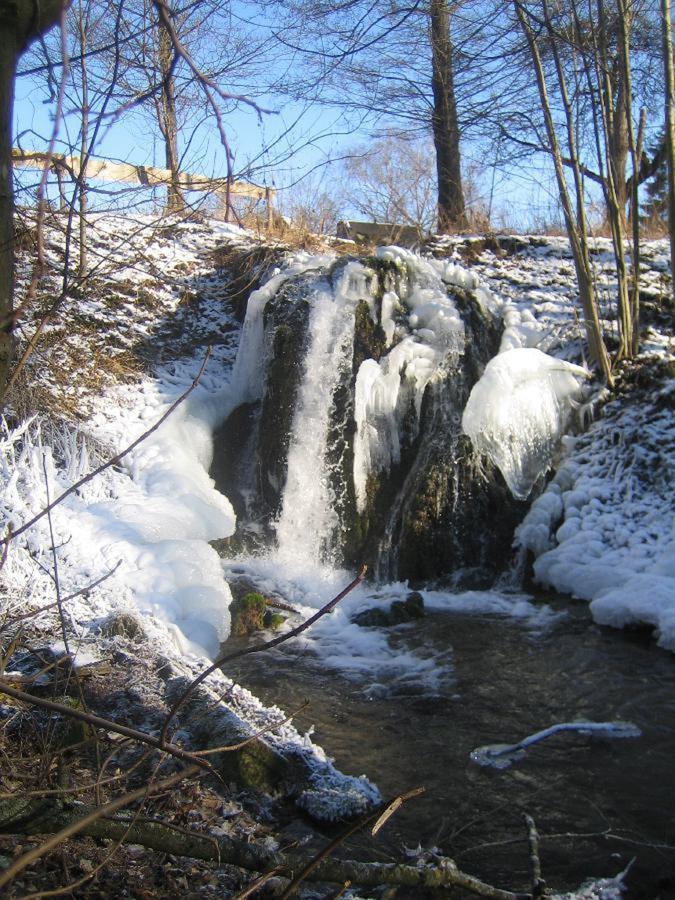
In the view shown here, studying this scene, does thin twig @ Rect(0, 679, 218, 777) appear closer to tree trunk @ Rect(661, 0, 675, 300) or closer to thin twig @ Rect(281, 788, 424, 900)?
thin twig @ Rect(281, 788, 424, 900)

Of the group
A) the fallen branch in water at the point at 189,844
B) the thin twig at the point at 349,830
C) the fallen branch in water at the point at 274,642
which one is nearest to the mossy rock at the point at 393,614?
the fallen branch in water at the point at 189,844

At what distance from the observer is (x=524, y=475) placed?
7.10 m

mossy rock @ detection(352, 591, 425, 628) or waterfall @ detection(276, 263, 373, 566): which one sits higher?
waterfall @ detection(276, 263, 373, 566)

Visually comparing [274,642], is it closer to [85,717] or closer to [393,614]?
[85,717]

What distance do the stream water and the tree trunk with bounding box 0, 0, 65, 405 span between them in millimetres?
1789

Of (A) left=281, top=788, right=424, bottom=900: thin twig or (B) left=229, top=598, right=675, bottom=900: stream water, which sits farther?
(B) left=229, top=598, right=675, bottom=900: stream water

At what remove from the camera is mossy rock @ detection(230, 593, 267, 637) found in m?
5.73

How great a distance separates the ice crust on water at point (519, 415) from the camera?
702 centimetres

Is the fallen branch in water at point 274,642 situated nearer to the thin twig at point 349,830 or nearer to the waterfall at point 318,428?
the thin twig at point 349,830

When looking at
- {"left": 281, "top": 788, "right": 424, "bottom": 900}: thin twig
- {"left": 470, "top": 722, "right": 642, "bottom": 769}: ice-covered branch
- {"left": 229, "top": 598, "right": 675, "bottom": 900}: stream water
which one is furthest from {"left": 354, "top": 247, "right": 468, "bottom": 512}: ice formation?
{"left": 281, "top": 788, "right": 424, "bottom": 900}: thin twig

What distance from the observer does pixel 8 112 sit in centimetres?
112

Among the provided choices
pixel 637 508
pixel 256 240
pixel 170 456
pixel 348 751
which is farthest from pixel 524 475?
pixel 256 240

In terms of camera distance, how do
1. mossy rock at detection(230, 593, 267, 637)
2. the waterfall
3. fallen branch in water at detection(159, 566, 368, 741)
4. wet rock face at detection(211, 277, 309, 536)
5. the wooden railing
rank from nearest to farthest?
1. fallen branch in water at detection(159, 566, 368, 741)
2. the wooden railing
3. mossy rock at detection(230, 593, 267, 637)
4. the waterfall
5. wet rock face at detection(211, 277, 309, 536)

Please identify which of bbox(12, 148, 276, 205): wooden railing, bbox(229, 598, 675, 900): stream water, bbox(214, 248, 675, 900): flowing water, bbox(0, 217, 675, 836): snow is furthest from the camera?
bbox(0, 217, 675, 836): snow
